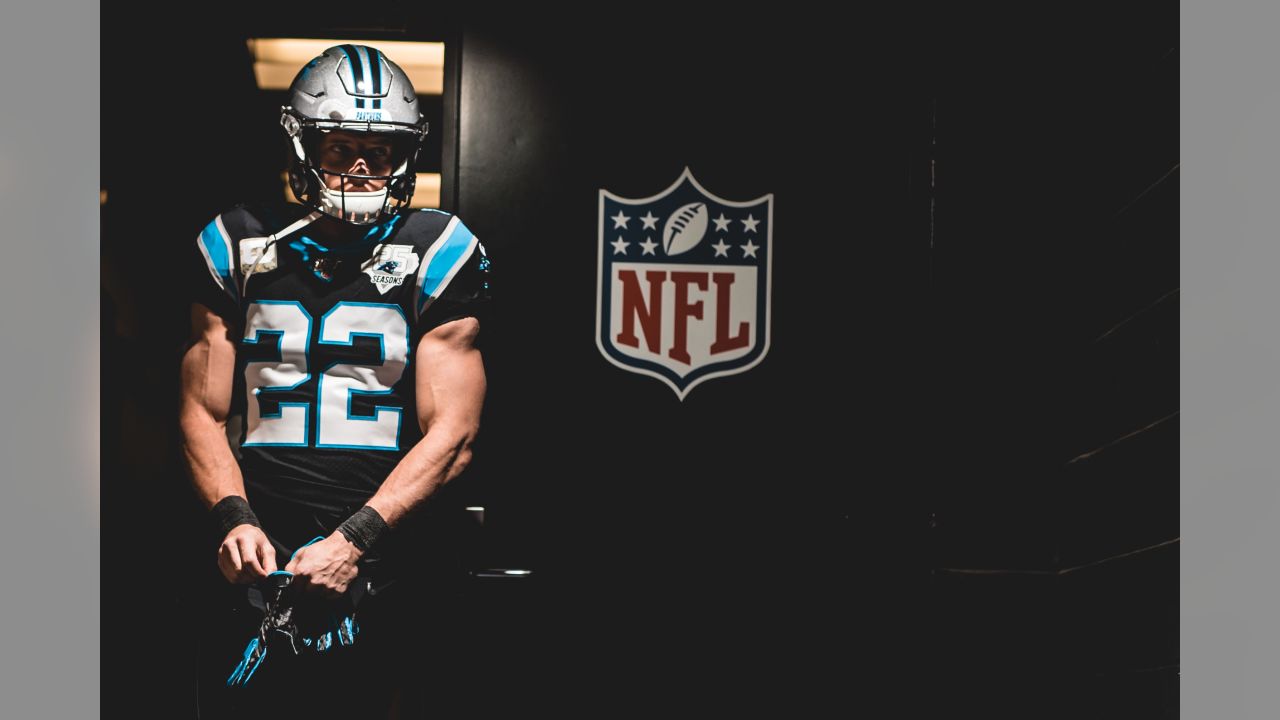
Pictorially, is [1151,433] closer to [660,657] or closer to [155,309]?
[660,657]

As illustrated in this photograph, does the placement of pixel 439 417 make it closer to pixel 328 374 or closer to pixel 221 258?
pixel 328 374

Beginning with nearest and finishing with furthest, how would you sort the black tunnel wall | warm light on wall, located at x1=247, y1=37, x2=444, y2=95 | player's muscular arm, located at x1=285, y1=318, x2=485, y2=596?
1. player's muscular arm, located at x1=285, y1=318, x2=485, y2=596
2. the black tunnel wall
3. warm light on wall, located at x1=247, y1=37, x2=444, y2=95

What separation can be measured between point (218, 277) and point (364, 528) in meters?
0.68

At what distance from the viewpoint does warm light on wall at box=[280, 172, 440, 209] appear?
15.0 feet

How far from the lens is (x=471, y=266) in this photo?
4.00 m

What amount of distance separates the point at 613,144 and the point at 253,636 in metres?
1.53

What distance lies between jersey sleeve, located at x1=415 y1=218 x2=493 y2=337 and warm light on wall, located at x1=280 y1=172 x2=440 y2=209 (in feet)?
1.90

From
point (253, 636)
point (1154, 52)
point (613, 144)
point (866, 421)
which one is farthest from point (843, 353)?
point (253, 636)

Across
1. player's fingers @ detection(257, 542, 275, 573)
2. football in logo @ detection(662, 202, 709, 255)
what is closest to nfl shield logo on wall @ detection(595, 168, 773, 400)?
football in logo @ detection(662, 202, 709, 255)

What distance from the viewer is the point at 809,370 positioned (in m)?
4.40

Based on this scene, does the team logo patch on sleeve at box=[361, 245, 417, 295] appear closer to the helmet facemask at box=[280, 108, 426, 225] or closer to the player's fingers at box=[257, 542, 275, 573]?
the helmet facemask at box=[280, 108, 426, 225]

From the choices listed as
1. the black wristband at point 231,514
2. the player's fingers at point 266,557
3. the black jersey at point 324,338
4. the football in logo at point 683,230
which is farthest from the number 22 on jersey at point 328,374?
the football in logo at point 683,230

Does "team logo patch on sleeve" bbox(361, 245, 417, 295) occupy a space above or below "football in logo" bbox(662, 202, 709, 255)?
below

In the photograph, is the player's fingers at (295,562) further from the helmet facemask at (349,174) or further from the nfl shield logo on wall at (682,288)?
the nfl shield logo on wall at (682,288)
